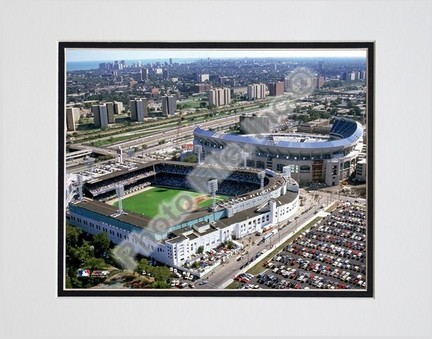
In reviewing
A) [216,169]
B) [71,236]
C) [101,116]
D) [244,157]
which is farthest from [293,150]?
[71,236]

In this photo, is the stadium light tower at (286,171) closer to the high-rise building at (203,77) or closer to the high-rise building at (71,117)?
the high-rise building at (203,77)

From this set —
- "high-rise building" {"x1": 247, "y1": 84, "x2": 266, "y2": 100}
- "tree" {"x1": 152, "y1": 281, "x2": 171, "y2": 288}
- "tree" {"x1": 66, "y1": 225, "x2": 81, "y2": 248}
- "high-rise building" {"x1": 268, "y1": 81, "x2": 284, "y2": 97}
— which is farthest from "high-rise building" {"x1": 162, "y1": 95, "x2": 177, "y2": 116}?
"tree" {"x1": 152, "y1": 281, "x2": 171, "y2": 288}

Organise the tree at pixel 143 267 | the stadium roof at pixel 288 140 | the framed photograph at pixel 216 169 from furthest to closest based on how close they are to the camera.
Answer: the stadium roof at pixel 288 140
the tree at pixel 143 267
the framed photograph at pixel 216 169

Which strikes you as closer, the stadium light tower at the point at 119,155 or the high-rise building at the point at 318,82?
the high-rise building at the point at 318,82

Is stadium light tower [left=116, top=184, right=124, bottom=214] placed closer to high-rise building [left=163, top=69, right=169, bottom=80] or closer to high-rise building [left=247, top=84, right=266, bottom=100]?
high-rise building [left=163, top=69, right=169, bottom=80]

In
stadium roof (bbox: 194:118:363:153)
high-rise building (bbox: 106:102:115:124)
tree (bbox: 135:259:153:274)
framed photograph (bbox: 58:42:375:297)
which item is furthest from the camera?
high-rise building (bbox: 106:102:115:124)

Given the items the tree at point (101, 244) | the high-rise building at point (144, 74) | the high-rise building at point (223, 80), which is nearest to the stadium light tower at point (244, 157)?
the high-rise building at point (223, 80)

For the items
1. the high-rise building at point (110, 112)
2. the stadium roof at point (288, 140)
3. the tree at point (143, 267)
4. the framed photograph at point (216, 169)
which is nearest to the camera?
the framed photograph at point (216, 169)
